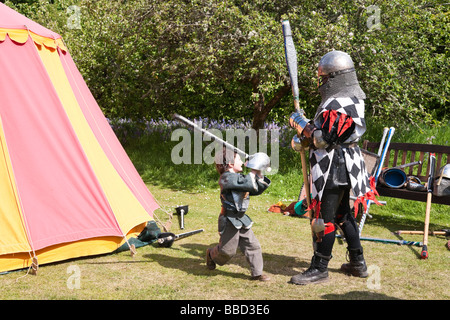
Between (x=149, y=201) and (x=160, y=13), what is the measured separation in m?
3.90

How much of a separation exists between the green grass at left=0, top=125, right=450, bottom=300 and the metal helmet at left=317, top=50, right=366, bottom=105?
5.25 feet

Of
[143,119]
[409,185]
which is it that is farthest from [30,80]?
[143,119]

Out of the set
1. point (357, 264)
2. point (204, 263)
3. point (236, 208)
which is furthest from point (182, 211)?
point (357, 264)

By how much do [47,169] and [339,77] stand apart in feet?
8.97

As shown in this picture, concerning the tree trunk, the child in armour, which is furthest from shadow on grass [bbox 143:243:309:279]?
the tree trunk

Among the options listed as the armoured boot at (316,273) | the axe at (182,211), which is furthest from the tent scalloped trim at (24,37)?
the armoured boot at (316,273)

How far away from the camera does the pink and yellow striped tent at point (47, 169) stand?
14.8 ft

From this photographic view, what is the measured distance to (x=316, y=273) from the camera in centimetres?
429

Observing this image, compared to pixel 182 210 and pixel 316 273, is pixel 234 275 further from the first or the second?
pixel 182 210

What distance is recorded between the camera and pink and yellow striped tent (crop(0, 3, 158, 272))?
14.8 ft

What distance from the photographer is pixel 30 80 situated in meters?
4.85

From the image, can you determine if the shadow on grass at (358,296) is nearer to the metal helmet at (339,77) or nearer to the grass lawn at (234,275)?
the grass lawn at (234,275)

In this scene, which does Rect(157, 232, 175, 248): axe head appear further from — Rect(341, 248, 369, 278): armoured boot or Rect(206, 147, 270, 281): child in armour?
Rect(341, 248, 369, 278): armoured boot

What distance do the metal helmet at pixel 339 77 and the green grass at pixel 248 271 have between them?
62.9 inches
